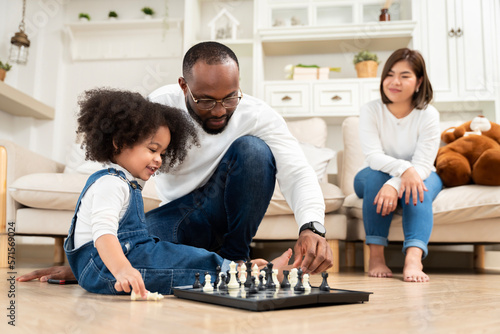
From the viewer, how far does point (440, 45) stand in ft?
9.39

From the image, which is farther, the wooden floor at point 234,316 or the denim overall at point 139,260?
the denim overall at point 139,260

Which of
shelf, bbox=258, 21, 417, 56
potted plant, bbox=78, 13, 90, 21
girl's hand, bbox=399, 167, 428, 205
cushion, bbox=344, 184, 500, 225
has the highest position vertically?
potted plant, bbox=78, 13, 90, 21

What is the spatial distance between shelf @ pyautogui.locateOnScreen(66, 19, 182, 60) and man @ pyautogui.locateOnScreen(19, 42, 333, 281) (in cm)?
202

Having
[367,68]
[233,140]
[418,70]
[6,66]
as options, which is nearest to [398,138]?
[418,70]

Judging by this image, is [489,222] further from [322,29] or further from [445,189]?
[322,29]

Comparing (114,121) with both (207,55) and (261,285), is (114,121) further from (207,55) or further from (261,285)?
(261,285)

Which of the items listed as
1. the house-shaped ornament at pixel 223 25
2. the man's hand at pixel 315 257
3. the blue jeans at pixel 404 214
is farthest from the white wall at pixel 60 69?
the man's hand at pixel 315 257

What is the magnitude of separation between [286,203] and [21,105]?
1.83 m

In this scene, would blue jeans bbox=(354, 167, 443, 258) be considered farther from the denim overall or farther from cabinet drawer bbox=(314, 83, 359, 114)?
cabinet drawer bbox=(314, 83, 359, 114)

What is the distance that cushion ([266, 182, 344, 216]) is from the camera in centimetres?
184

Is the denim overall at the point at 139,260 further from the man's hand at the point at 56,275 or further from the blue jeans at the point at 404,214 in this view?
the blue jeans at the point at 404,214

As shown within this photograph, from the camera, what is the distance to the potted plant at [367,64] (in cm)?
284

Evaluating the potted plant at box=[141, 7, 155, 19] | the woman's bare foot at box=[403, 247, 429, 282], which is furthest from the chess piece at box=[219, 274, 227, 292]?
the potted plant at box=[141, 7, 155, 19]

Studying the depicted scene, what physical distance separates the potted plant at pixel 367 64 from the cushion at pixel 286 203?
121 cm
